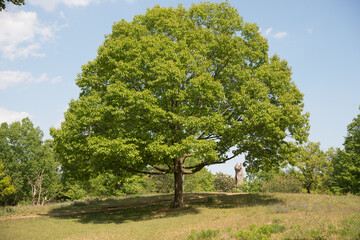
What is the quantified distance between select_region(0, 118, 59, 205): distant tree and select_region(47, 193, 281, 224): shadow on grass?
2385 centimetres

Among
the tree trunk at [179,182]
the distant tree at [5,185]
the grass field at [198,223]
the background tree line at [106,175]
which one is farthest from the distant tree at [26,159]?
the tree trunk at [179,182]

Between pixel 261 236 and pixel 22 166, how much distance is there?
165 ft

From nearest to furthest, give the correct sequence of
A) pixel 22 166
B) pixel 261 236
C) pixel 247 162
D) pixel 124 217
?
pixel 261 236, pixel 124 217, pixel 247 162, pixel 22 166

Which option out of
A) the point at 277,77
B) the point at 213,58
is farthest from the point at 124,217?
the point at 277,77

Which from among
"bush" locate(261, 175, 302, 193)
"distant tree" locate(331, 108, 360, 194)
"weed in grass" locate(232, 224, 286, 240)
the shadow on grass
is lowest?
the shadow on grass

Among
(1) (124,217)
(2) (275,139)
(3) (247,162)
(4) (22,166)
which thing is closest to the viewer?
(2) (275,139)

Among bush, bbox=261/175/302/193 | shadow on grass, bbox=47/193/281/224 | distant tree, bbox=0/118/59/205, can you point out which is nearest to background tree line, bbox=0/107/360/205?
distant tree, bbox=0/118/59/205

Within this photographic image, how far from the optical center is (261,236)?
1093 cm

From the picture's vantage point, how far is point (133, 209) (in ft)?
85.6

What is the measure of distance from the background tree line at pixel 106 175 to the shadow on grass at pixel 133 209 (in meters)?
14.8

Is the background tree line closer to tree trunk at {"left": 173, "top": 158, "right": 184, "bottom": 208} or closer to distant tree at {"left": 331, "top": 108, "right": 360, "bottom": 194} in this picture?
distant tree at {"left": 331, "top": 108, "right": 360, "bottom": 194}

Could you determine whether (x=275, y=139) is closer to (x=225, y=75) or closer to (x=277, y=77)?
(x=277, y=77)

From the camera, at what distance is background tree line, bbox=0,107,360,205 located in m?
43.0

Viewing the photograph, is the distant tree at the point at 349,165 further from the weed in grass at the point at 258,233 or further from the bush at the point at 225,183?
the weed in grass at the point at 258,233
